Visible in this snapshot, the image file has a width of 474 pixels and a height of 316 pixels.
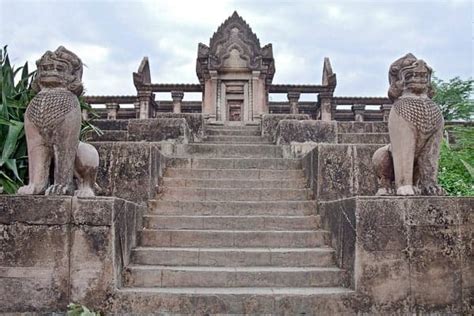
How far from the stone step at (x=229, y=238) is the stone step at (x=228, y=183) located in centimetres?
128

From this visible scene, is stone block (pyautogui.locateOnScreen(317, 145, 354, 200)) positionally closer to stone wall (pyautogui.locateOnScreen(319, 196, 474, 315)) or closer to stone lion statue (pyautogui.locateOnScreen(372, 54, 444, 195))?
stone lion statue (pyautogui.locateOnScreen(372, 54, 444, 195))

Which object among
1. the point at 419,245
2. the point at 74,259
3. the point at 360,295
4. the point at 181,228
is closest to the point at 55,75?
the point at 74,259

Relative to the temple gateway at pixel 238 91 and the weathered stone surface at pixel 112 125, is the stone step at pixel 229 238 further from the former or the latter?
the temple gateway at pixel 238 91

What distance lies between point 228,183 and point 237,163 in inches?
23.3

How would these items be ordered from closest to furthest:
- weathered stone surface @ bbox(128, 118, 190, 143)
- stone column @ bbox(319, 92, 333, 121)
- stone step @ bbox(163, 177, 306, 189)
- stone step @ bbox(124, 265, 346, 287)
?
stone step @ bbox(124, 265, 346, 287), stone step @ bbox(163, 177, 306, 189), weathered stone surface @ bbox(128, 118, 190, 143), stone column @ bbox(319, 92, 333, 121)

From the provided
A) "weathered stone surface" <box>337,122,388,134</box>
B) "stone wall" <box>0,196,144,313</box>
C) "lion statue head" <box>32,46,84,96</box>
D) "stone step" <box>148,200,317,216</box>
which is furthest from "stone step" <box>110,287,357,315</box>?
"weathered stone surface" <box>337,122,388,134</box>

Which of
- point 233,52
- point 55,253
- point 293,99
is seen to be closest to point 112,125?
point 55,253

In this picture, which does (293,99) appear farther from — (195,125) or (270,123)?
(195,125)

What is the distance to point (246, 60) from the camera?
13898mm

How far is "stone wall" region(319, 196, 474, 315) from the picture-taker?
11.8ft

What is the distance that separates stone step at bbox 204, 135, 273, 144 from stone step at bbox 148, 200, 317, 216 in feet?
10.2

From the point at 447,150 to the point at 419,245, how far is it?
4867 millimetres

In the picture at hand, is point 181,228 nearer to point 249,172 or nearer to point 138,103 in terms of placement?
point 249,172

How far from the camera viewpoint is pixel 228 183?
5.91m
